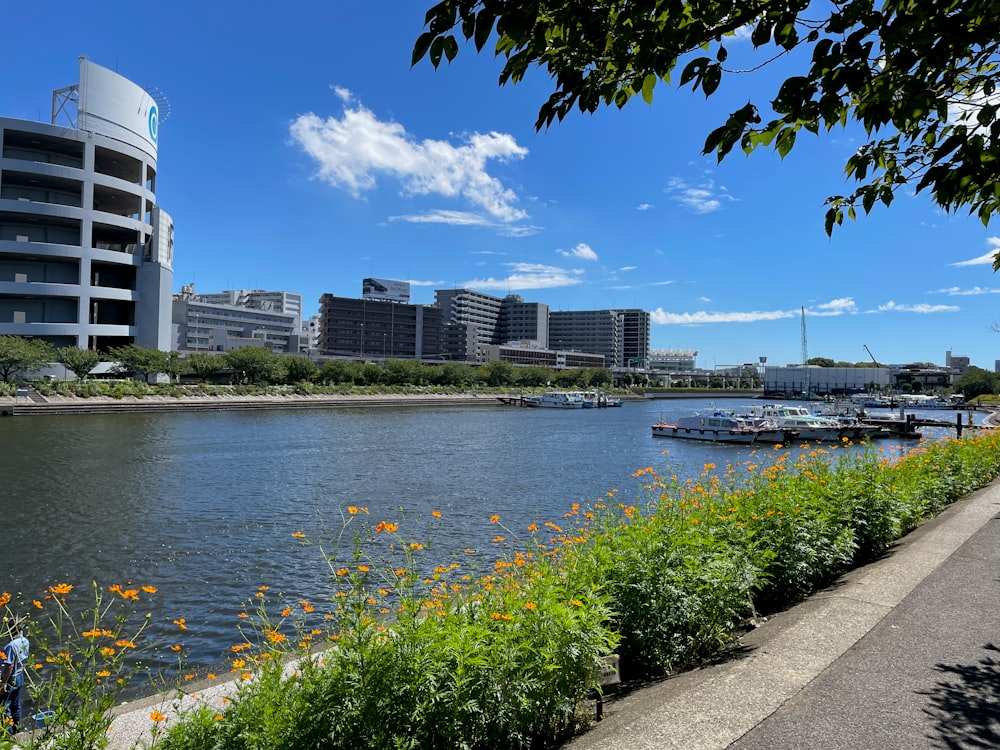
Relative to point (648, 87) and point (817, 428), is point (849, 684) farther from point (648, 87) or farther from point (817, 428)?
point (817, 428)

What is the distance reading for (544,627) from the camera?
428 cm

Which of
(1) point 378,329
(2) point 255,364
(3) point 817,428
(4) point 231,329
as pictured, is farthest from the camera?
(1) point 378,329

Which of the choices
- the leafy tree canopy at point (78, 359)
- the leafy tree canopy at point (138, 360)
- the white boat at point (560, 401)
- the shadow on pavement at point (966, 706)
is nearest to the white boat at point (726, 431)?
the shadow on pavement at point (966, 706)

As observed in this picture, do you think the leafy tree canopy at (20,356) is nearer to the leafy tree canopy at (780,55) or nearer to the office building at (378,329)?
the leafy tree canopy at (780,55)

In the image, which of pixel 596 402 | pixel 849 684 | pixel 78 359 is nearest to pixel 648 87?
pixel 849 684

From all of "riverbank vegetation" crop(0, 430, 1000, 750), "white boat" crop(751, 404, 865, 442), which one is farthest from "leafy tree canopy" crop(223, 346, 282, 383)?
"riverbank vegetation" crop(0, 430, 1000, 750)

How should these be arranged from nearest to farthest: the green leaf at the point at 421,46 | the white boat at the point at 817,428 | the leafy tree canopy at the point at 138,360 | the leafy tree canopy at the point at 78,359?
the green leaf at the point at 421,46
the white boat at the point at 817,428
the leafy tree canopy at the point at 78,359
the leafy tree canopy at the point at 138,360

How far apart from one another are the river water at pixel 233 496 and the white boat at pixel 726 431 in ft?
13.3

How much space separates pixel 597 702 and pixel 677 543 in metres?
1.67

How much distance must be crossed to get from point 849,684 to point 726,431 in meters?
55.9

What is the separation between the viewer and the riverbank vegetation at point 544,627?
149 inches

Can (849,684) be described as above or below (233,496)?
above

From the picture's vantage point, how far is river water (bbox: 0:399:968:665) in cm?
1377

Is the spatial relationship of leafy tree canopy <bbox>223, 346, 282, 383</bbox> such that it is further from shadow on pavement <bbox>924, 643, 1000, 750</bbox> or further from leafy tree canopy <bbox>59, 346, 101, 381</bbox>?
shadow on pavement <bbox>924, 643, 1000, 750</bbox>
